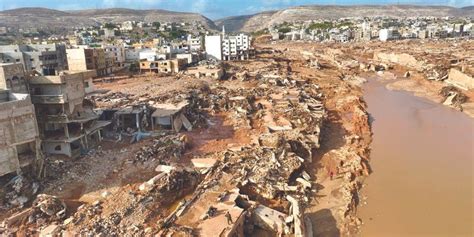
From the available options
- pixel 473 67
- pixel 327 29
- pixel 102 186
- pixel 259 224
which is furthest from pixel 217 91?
pixel 327 29

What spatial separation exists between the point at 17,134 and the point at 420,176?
17742 mm

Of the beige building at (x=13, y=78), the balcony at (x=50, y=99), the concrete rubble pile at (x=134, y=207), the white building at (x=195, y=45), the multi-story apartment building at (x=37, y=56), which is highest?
the beige building at (x=13, y=78)

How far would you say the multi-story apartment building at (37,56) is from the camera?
42.7 meters

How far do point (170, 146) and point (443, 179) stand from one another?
1336 centimetres

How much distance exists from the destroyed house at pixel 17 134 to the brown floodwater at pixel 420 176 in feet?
43.9

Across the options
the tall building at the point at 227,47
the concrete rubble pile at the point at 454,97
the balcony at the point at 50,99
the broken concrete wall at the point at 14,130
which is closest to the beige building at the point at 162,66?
the tall building at the point at 227,47

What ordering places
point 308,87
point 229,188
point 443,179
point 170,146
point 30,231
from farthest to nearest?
point 308,87 → point 170,146 → point 443,179 → point 229,188 → point 30,231

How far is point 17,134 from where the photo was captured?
15.4 m

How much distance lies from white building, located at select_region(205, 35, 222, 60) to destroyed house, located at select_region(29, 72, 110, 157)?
154 feet

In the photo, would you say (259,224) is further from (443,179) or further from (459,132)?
(459,132)

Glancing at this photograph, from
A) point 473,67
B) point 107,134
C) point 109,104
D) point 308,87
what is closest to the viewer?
point 107,134

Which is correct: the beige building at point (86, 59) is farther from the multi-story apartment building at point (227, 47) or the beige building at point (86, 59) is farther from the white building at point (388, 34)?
the white building at point (388, 34)

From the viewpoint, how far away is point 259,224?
13.8 m

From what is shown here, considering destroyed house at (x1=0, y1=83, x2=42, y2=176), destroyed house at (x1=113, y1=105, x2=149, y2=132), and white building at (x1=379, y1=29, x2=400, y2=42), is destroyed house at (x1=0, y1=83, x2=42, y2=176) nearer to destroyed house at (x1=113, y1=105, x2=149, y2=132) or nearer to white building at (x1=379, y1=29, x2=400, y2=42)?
destroyed house at (x1=113, y1=105, x2=149, y2=132)
